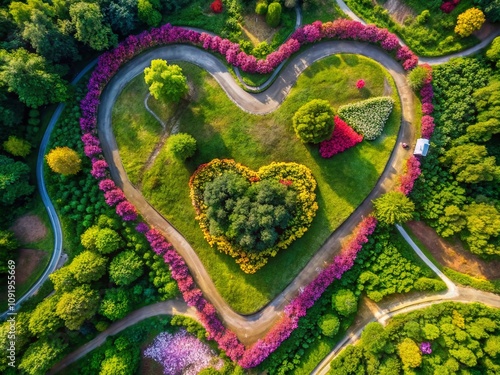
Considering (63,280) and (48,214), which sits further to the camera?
(48,214)

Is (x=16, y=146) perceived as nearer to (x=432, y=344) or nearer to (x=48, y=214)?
(x=48, y=214)

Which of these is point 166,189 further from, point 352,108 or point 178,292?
point 352,108

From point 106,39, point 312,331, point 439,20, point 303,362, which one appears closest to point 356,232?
point 312,331

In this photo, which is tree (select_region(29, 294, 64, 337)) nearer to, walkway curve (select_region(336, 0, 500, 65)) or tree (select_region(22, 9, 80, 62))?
tree (select_region(22, 9, 80, 62))

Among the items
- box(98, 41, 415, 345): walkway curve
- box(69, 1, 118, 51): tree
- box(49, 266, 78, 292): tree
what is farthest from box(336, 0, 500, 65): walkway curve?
box(49, 266, 78, 292): tree

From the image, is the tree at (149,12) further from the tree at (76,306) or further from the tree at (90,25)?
the tree at (76,306)

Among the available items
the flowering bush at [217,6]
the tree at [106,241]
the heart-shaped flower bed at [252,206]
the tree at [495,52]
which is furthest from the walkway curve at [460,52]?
the tree at [106,241]

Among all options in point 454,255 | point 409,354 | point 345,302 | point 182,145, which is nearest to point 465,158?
point 454,255
